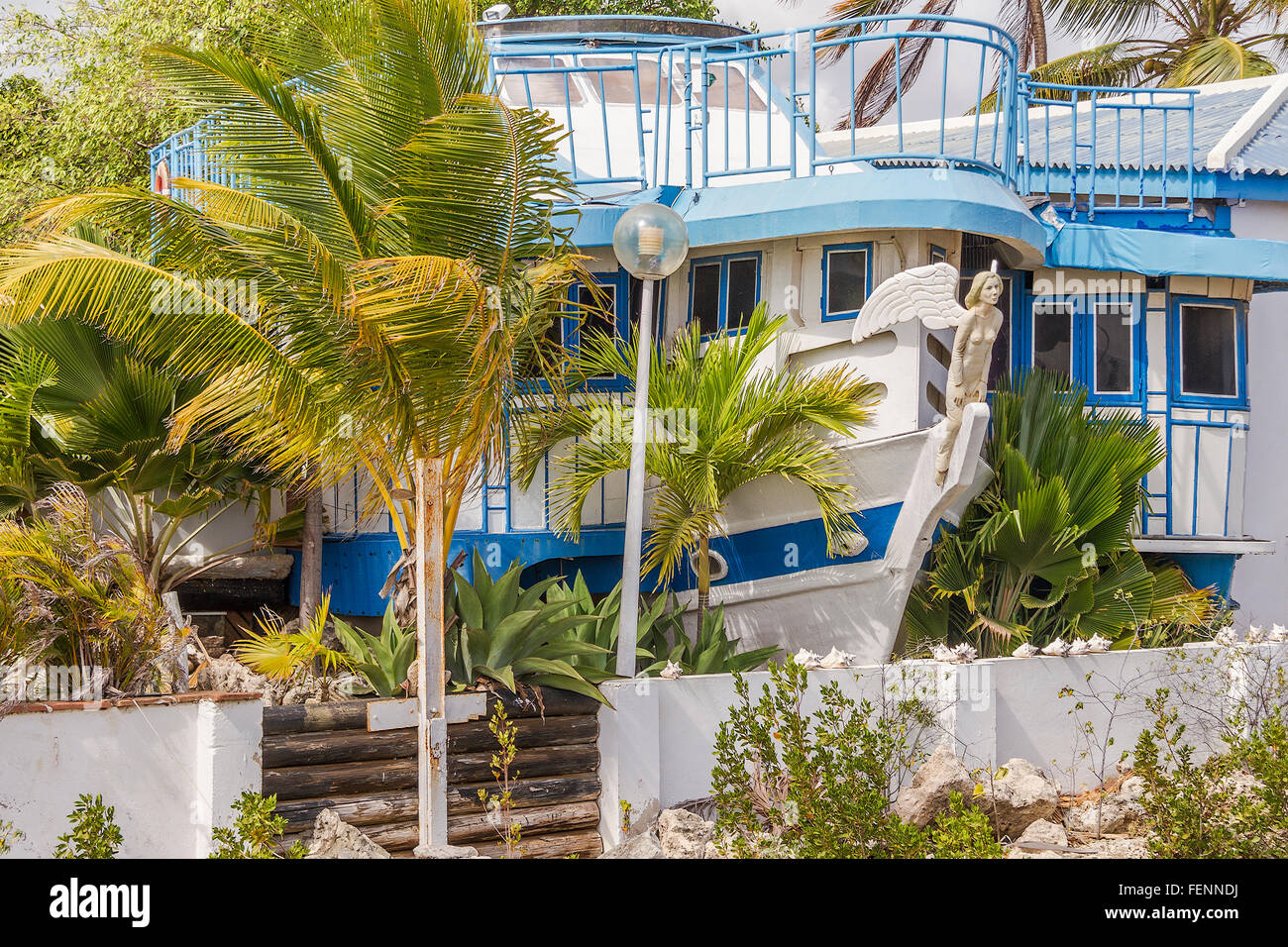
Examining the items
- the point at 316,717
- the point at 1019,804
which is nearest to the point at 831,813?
the point at 316,717

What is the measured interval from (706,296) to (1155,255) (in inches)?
154

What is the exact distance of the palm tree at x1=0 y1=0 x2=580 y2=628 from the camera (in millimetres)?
7133

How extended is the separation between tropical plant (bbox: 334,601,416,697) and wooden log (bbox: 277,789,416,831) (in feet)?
2.06

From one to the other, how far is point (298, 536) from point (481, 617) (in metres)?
3.49

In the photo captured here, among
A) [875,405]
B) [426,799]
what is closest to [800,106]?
[875,405]

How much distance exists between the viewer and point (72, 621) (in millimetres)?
7320

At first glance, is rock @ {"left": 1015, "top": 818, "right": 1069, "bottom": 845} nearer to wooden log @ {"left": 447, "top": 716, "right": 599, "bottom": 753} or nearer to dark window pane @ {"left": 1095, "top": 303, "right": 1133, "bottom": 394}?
wooden log @ {"left": 447, "top": 716, "right": 599, "bottom": 753}

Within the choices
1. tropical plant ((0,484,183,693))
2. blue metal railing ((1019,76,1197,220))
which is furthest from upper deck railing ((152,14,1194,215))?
tropical plant ((0,484,183,693))

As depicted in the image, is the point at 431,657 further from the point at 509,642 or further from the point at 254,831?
the point at 254,831

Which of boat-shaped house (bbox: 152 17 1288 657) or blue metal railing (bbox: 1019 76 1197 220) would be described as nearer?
boat-shaped house (bbox: 152 17 1288 657)

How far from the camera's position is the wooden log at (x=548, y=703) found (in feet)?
25.7

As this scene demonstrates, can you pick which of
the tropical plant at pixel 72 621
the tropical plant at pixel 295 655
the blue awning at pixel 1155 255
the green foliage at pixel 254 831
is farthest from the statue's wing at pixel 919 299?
the green foliage at pixel 254 831

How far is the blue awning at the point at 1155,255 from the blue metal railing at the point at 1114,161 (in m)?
0.77

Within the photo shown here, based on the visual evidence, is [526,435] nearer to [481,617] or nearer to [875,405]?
[481,617]
